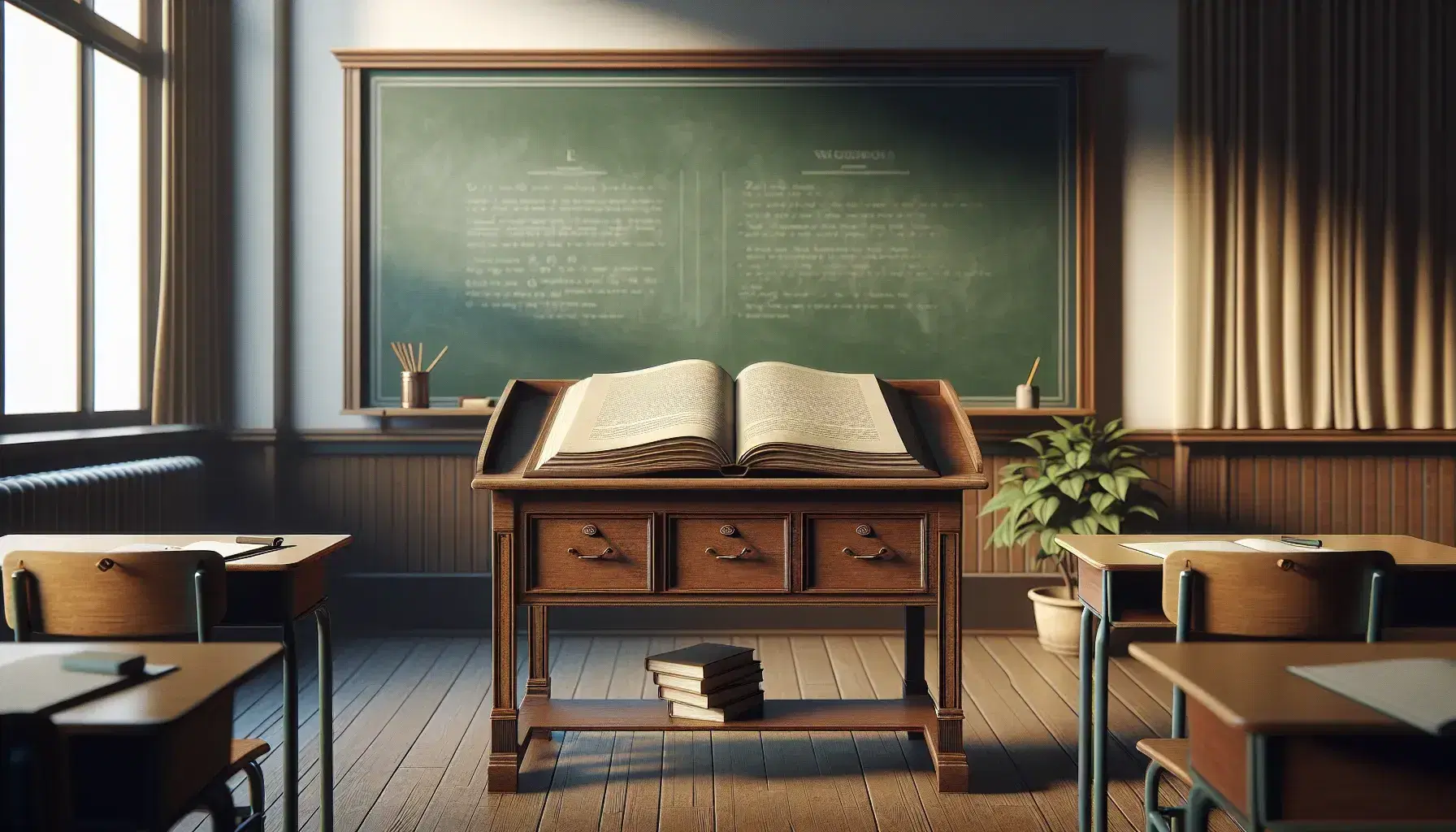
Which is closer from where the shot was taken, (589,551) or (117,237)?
(589,551)

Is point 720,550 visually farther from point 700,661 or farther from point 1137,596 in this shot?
point 1137,596

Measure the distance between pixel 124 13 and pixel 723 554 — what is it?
123 inches

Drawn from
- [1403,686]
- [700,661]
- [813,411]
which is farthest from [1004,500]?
[1403,686]

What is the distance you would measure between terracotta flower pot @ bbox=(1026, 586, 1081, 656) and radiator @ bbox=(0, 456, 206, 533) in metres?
3.14

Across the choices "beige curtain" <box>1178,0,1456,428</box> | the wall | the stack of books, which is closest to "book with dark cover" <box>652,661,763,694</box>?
the stack of books

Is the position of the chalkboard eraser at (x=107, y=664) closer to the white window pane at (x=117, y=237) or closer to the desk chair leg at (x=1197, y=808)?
the desk chair leg at (x=1197, y=808)

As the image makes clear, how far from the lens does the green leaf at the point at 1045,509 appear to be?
13.1 ft

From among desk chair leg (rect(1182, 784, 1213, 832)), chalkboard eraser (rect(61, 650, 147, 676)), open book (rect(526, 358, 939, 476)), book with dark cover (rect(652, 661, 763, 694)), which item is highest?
open book (rect(526, 358, 939, 476))

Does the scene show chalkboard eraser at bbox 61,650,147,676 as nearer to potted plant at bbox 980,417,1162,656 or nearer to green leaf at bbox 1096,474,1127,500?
potted plant at bbox 980,417,1162,656

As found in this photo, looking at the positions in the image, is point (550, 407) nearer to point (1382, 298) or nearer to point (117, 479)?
point (117, 479)

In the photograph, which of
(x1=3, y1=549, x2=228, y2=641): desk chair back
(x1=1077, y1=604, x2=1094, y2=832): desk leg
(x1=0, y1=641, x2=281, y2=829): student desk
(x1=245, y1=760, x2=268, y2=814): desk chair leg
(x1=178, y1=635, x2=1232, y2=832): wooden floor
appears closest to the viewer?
(x1=0, y1=641, x2=281, y2=829): student desk

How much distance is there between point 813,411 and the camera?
9.05 feet

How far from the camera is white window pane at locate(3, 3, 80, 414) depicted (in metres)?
3.33

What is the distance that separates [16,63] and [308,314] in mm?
1382
